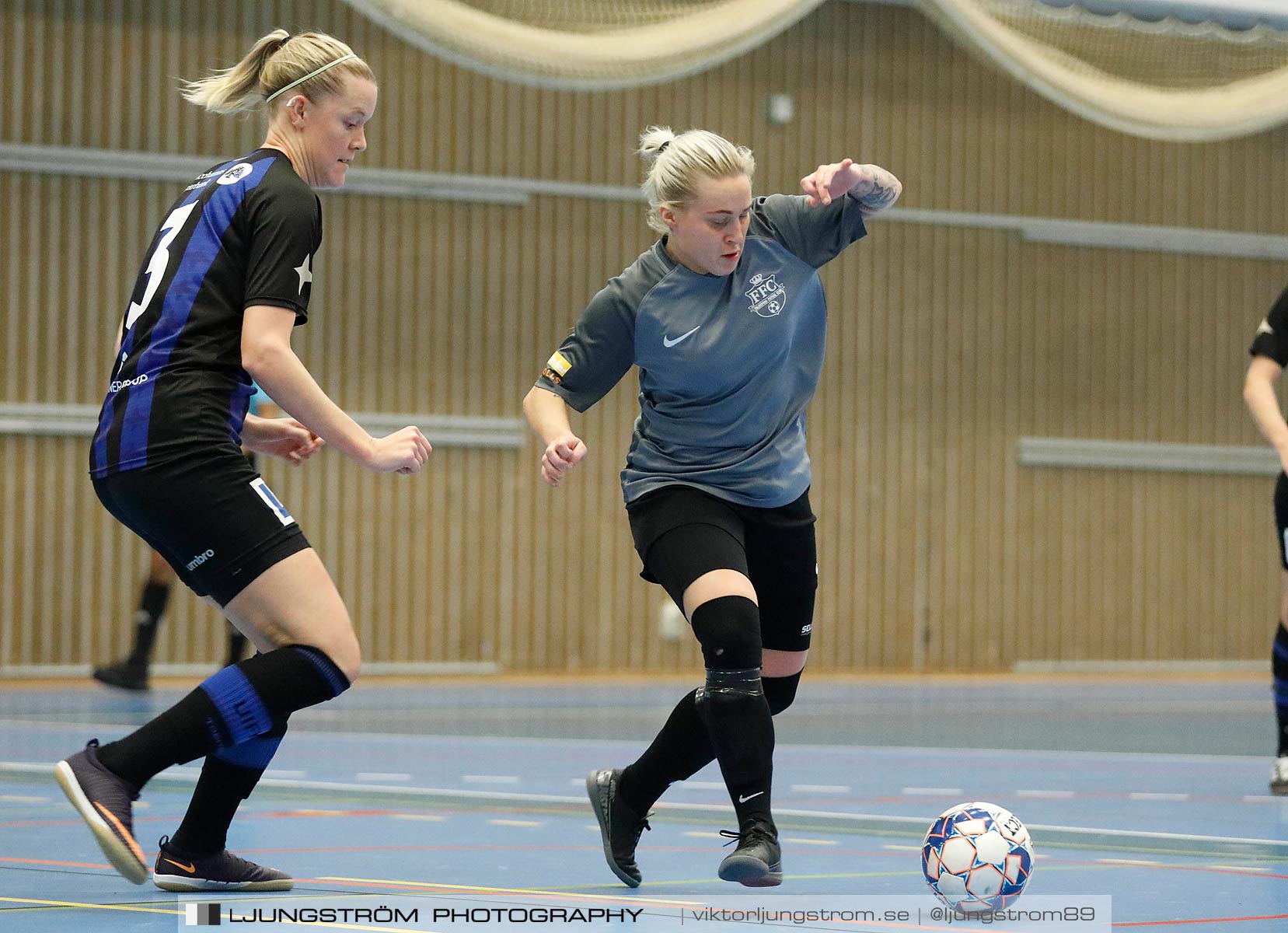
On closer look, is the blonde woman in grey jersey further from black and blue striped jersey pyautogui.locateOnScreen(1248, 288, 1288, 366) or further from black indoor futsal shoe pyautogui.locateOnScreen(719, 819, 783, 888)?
black and blue striped jersey pyautogui.locateOnScreen(1248, 288, 1288, 366)

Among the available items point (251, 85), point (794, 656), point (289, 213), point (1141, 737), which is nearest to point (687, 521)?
point (794, 656)

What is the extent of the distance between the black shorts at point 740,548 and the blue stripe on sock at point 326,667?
2.12ft

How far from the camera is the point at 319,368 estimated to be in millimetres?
13586

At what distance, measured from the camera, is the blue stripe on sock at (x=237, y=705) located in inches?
128

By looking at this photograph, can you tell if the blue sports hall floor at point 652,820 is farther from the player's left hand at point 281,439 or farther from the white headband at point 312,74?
the white headband at point 312,74

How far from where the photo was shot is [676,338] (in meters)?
3.66

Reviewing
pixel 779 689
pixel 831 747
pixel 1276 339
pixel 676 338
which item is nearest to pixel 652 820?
pixel 779 689

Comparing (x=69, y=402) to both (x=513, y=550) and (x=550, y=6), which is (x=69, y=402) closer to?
(x=513, y=550)

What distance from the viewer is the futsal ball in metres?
3.21

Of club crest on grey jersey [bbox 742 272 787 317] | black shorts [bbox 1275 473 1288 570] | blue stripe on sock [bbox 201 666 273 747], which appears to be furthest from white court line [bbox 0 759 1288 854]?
blue stripe on sock [bbox 201 666 273 747]

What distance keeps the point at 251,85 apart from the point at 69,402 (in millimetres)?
10133

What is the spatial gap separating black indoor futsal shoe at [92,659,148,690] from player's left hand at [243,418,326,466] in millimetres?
7499

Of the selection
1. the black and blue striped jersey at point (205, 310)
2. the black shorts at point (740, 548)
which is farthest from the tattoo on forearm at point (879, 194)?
the black and blue striped jersey at point (205, 310)

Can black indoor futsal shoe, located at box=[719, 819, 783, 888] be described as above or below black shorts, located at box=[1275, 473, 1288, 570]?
below
